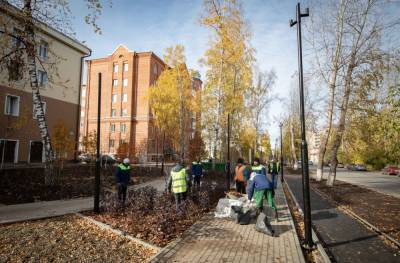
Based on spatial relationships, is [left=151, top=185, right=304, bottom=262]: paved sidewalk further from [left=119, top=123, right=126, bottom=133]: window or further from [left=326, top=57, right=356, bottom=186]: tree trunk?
[left=119, top=123, right=126, bottom=133]: window

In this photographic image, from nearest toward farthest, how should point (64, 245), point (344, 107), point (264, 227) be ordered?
1. point (64, 245)
2. point (264, 227)
3. point (344, 107)

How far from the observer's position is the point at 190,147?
3194 cm

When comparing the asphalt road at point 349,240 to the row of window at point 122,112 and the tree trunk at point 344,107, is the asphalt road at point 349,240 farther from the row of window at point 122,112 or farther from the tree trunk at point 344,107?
the row of window at point 122,112

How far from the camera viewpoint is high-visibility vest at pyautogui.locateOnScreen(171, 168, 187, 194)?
9203mm

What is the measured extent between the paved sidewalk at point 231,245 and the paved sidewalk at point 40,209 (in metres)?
4.35

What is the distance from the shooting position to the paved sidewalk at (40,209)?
787 cm

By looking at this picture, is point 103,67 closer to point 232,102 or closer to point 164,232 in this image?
point 232,102

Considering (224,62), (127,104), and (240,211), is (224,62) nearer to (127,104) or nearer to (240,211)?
(240,211)

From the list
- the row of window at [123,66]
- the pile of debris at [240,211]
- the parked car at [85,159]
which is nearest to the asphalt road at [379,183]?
the pile of debris at [240,211]

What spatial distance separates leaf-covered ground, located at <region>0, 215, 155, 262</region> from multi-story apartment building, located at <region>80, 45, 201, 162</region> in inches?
1536

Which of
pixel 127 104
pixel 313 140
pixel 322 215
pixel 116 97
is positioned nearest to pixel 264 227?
pixel 322 215

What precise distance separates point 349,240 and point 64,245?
22.4ft

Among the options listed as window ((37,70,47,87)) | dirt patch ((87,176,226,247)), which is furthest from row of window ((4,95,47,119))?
dirt patch ((87,176,226,247))

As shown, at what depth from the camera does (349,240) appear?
7270mm
